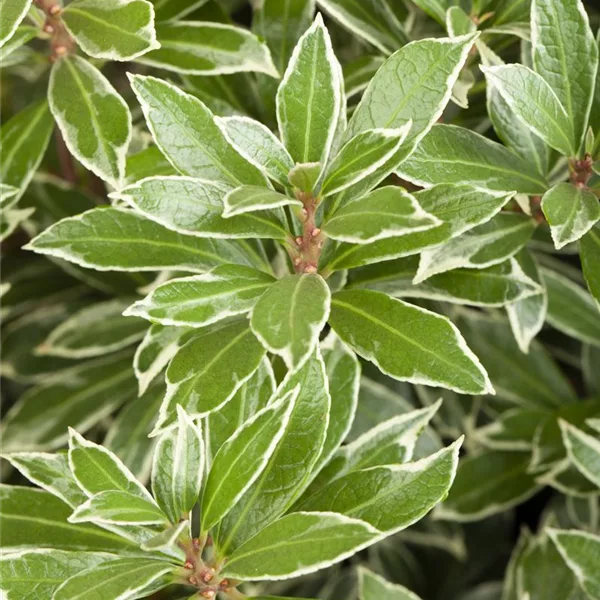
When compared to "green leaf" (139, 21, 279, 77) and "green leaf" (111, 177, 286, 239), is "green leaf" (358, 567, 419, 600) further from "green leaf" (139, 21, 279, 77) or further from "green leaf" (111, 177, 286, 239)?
"green leaf" (139, 21, 279, 77)

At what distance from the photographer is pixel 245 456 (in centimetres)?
80

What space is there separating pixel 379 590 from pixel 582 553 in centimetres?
25

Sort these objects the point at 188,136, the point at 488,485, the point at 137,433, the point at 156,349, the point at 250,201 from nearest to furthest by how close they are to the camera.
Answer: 1. the point at 250,201
2. the point at 188,136
3. the point at 156,349
4. the point at 137,433
5. the point at 488,485

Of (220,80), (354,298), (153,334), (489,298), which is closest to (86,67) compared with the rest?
(220,80)

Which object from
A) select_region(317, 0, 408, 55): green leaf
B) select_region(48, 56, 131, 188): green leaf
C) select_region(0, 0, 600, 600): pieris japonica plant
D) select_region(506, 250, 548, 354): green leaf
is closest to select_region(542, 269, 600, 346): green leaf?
select_region(0, 0, 600, 600): pieris japonica plant

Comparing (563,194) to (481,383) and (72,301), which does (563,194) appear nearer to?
(481,383)

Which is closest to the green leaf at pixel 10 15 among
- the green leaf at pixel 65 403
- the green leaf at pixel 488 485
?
the green leaf at pixel 65 403

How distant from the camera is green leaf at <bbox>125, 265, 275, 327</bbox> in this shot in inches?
30.4

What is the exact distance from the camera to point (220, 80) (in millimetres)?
1146

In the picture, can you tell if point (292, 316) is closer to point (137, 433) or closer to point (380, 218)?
point (380, 218)

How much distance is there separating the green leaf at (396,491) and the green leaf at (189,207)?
27cm

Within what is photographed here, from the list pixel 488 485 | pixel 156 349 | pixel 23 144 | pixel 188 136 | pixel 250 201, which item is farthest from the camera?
pixel 488 485

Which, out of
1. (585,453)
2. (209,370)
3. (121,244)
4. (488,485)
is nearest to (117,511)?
(209,370)

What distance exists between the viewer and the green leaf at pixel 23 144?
1.04 m
